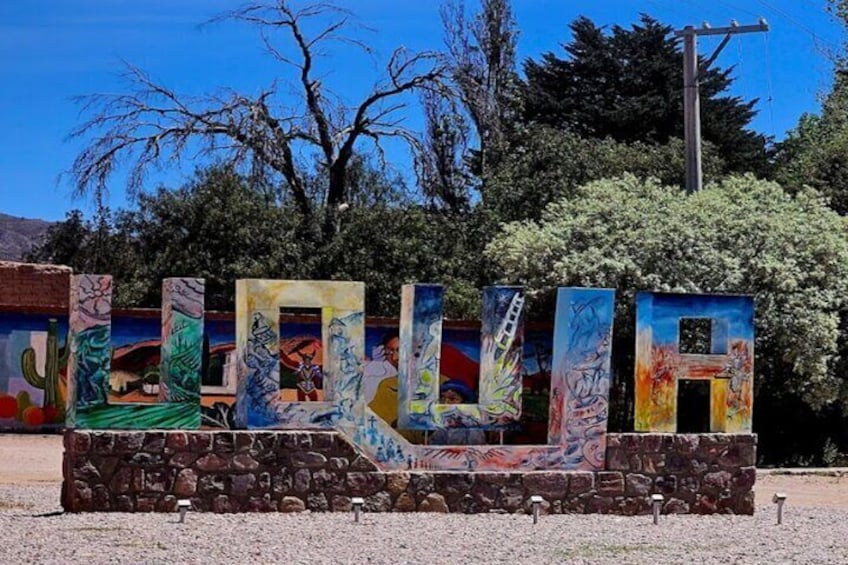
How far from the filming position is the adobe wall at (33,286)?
26.0 m

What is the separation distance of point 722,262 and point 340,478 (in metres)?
10.1

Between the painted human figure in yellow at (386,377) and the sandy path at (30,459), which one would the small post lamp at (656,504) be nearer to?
the sandy path at (30,459)

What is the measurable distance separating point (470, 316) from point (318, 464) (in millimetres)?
13513

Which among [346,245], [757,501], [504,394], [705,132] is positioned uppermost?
[705,132]

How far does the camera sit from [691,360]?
53.3ft

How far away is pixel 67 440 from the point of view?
14617mm

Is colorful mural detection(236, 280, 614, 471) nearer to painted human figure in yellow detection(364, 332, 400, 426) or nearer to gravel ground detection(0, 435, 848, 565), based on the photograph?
gravel ground detection(0, 435, 848, 565)

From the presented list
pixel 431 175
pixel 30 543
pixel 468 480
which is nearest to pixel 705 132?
pixel 431 175

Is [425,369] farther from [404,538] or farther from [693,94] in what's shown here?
[693,94]

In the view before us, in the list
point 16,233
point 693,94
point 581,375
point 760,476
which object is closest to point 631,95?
point 693,94

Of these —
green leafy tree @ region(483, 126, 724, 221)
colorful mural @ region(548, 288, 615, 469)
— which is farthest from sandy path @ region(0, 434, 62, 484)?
green leafy tree @ region(483, 126, 724, 221)

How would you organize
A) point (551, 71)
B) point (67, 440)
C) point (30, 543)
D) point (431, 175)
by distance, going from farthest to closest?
point (551, 71) < point (431, 175) < point (67, 440) < point (30, 543)

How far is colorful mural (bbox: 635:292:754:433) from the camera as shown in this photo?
16.1 m

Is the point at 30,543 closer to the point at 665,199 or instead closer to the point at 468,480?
the point at 468,480
